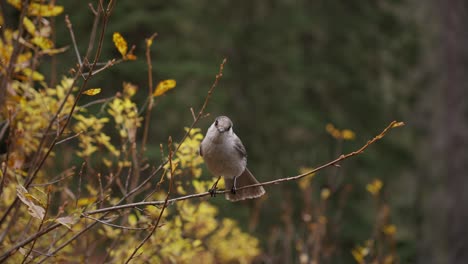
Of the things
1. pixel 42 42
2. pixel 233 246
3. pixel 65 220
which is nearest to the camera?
pixel 65 220

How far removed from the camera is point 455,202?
35.6 feet

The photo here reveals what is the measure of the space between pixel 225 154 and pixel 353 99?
26.2 ft

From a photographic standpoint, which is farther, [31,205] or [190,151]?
[190,151]

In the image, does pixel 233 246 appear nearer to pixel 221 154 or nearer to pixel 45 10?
pixel 221 154

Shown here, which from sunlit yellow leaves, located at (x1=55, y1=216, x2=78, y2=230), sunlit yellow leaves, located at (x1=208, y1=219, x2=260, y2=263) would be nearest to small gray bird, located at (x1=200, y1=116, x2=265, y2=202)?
sunlit yellow leaves, located at (x1=55, y1=216, x2=78, y2=230)

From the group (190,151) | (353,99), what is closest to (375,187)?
(190,151)

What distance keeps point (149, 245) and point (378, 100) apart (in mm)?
8219

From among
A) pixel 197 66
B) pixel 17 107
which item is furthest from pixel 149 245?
pixel 197 66

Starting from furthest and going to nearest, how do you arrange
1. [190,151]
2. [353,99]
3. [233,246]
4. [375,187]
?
[353,99] < [233,246] < [375,187] < [190,151]

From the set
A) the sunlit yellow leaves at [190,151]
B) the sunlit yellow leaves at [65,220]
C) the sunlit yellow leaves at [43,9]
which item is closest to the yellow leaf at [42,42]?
the sunlit yellow leaves at [43,9]

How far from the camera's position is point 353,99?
35.4 feet

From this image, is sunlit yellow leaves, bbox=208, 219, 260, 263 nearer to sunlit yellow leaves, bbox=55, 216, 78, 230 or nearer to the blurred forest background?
sunlit yellow leaves, bbox=55, 216, 78, 230

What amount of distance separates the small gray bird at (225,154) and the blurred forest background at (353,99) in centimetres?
613

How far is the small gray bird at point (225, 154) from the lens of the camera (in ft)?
10.2
